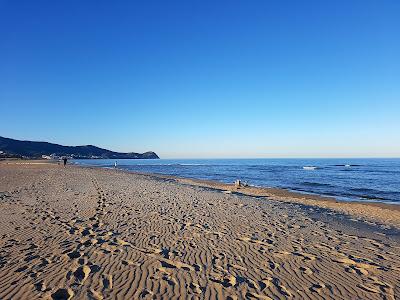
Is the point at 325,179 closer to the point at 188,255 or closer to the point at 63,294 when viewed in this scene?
the point at 188,255

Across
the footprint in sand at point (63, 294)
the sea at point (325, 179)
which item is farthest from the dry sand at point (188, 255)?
the sea at point (325, 179)

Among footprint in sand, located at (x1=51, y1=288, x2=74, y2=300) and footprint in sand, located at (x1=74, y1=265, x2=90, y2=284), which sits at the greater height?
footprint in sand, located at (x1=74, y1=265, x2=90, y2=284)

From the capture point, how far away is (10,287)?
5141 mm

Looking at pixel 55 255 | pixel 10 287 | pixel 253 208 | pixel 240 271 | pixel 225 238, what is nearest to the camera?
pixel 10 287

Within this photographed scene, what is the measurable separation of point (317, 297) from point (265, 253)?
229 cm

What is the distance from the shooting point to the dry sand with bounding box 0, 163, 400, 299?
534cm

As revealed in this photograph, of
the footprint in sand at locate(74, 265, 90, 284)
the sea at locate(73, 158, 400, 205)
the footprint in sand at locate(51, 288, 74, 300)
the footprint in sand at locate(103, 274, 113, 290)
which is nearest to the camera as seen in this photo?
the footprint in sand at locate(51, 288, 74, 300)

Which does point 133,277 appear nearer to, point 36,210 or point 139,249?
point 139,249

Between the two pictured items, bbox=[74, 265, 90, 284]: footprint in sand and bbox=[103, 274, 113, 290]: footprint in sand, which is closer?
bbox=[103, 274, 113, 290]: footprint in sand

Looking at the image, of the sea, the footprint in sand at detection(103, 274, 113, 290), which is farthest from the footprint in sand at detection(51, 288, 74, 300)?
the sea

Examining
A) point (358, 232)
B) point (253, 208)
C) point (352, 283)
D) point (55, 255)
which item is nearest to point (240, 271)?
point (352, 283)

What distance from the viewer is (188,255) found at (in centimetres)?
715

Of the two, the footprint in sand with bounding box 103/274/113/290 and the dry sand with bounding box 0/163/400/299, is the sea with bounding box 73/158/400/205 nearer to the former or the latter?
the dry sand with bounding box 0/163/400/299

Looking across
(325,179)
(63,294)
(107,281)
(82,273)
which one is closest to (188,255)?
(107,281)
